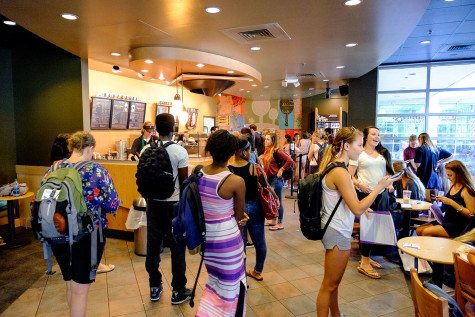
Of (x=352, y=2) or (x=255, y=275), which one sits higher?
(x=352, y=2)

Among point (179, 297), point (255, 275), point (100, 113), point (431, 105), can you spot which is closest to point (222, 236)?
point (179, 297)

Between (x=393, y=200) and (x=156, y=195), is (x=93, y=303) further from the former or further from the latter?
(x=393, y=200)

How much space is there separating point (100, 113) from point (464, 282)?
270 inches

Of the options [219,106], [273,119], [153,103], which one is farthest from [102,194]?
[273,119]

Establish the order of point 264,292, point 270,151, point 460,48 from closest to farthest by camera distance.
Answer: point 264,292 < point 270,151 < point 460,48

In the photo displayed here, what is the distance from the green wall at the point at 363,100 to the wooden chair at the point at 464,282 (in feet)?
21.7

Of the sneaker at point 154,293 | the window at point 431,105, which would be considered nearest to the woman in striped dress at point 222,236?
the sneaker at point 154,293

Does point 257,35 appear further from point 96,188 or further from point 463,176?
point 96,188

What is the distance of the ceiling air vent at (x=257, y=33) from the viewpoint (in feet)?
13.7

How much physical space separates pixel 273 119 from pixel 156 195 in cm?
1108

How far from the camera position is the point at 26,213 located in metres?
5.53

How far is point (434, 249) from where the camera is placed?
2496 millimetres

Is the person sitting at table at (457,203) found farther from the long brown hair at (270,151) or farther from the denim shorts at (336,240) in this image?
the long brown hair at (270,151)

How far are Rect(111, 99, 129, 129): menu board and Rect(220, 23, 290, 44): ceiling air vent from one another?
148 inches
